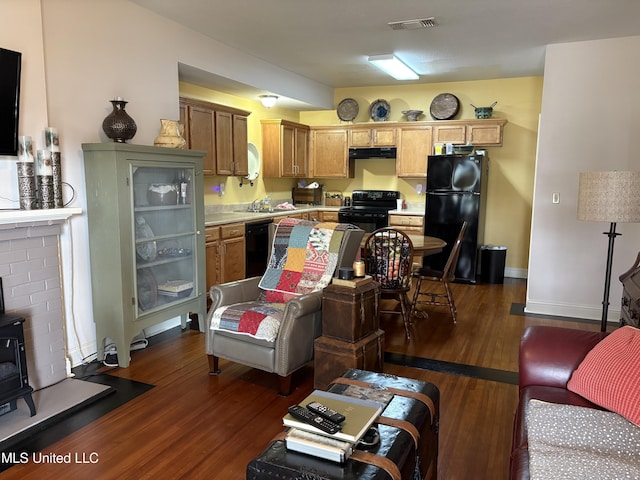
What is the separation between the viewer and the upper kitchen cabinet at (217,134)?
15.2 ft

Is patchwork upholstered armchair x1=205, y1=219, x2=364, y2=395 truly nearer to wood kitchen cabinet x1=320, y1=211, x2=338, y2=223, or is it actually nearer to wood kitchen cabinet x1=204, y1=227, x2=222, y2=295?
wood kitchen cabinet x1=204, y1=227, x2=222, y2=295

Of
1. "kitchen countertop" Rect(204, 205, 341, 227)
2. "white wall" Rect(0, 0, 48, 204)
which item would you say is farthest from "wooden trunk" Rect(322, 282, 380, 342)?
"kitchen countertop" Rect(204, 205, 341, 227)

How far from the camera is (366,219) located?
652 centimetres

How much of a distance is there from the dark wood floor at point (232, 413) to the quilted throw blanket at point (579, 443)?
62cm

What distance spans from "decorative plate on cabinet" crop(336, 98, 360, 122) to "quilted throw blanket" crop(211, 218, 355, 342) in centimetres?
380

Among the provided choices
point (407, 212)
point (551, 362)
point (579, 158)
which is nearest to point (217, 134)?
point (407, 212)

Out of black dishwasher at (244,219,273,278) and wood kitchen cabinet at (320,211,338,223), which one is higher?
wood kitchen cabinet at (320,211,338,223)

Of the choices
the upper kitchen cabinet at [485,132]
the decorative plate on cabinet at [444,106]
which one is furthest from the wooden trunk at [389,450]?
the decorative plate on cabinet at [444,106]

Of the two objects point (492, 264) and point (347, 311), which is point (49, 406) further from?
point (492, 264)

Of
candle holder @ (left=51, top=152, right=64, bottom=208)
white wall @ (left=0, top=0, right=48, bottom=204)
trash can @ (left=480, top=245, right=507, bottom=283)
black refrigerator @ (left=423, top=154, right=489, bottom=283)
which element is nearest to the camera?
white wall @ (left=0, top=0, right=48, bottom=204)

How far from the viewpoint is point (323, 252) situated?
3.37m

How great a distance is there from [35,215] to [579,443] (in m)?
2.89

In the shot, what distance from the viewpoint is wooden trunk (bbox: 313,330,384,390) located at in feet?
8.66

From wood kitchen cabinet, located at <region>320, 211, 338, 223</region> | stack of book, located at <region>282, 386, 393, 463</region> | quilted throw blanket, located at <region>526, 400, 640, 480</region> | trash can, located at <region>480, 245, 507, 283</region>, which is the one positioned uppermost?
wood kitchen cabinet, located at <region>320, 211, 338, 223</region>
